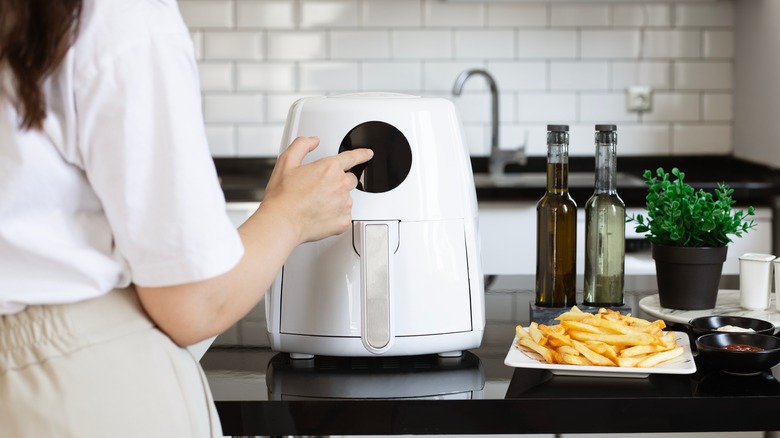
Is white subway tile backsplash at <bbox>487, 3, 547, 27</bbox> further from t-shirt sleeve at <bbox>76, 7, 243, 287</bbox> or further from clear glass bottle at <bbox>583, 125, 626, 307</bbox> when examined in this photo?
t-shirt sleeve at <bbox>76, 7, 243, 287</bbox>

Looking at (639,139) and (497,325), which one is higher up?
(639,139)

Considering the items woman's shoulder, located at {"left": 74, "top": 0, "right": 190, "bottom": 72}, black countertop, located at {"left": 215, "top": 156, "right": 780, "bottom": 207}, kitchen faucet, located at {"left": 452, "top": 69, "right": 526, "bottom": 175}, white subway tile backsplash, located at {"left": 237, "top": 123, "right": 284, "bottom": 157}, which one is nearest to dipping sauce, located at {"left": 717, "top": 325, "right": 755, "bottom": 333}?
woman's shoulder, located at {"left": 74, "top": 0, "right": 190, "bottom": 72}

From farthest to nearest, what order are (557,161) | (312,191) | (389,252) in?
1. (557,161)
2. (389,252)
3. (312,191)

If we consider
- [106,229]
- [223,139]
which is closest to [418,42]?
[223,139]

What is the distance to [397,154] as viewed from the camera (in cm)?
124

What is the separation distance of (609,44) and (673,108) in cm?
31

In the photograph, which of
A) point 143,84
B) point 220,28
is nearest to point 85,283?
point 143,84

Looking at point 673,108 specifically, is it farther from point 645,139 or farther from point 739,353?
point 739,353

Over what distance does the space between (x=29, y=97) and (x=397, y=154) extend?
0.53 m

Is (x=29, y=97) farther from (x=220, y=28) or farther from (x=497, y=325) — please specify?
(x=220, y=28)

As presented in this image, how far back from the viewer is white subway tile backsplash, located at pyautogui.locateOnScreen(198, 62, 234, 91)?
3.29 metres

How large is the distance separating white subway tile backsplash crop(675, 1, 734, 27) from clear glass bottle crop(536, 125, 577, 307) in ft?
6.92

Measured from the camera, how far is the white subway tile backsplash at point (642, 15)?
323cm

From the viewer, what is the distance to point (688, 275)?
142cm
